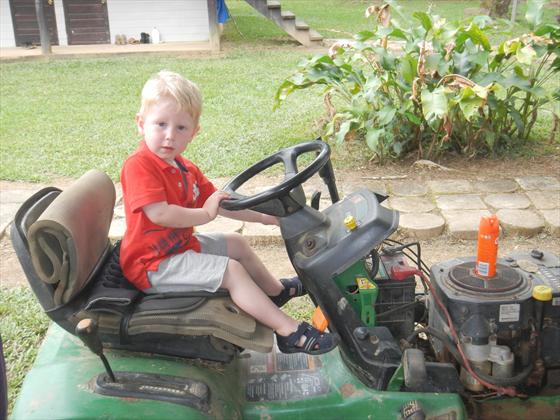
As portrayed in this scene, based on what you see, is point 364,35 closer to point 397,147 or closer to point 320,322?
point 397,147

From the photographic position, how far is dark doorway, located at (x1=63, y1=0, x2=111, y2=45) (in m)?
15.6

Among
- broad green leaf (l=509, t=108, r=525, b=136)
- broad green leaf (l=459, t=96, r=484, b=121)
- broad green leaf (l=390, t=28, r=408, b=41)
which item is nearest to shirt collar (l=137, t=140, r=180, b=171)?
broad green leaf (l=459, t=96, r=484, b=121)

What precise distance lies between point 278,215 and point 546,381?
1083 mm

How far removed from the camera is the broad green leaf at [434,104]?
482 centimetres

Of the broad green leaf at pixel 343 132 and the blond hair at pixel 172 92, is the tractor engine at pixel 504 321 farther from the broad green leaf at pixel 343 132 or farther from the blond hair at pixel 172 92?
the broad green leaf at pixel 343 132

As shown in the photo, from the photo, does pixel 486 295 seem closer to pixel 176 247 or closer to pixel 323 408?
pixel 323 408

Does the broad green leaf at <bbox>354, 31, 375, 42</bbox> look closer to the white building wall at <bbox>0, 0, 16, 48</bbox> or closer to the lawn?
the lawn

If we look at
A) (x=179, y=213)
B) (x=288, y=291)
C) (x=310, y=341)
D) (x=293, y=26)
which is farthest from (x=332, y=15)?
(x=310, y=341)

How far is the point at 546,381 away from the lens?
7.45 feet

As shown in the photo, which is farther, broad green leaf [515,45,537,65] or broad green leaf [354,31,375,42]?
broad green leaf [354,31,375,42]

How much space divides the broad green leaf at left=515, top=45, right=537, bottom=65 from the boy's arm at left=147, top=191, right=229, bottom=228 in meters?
3.48

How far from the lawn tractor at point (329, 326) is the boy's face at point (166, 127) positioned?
0.89 feet

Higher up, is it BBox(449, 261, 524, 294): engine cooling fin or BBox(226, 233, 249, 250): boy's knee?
BBox(449, 261, 524, 294): engine cooling fin

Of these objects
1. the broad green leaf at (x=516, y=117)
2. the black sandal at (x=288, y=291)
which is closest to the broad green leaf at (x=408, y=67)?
the broad green leaf at (x=516, y=117)
